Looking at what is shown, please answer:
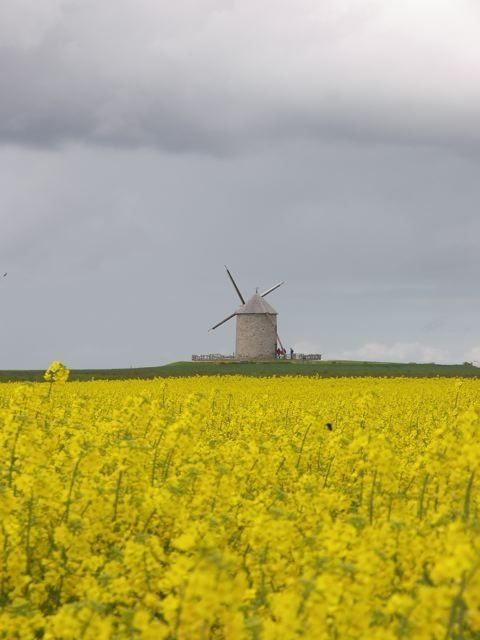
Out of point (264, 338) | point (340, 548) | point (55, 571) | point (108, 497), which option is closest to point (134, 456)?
point (108, 497)

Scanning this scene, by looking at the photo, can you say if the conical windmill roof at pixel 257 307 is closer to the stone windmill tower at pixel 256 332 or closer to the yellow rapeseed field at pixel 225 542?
the stone windmill tower at pixel 256 332

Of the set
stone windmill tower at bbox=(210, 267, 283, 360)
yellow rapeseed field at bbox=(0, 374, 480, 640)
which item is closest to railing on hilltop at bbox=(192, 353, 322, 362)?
stone windmill tower at bbox=(210, 267, 283, 360)

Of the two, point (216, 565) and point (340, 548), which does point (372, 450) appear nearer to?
point (340, 548)

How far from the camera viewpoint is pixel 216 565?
5.29 meters

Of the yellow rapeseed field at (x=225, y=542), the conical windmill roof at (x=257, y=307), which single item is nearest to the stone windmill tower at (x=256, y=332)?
the conical windmill roof at (x=257, y=307)

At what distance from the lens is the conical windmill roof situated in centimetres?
9281

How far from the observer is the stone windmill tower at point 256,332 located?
91938 mm

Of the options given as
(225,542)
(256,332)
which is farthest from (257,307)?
(225,542)

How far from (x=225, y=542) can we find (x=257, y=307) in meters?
84.0

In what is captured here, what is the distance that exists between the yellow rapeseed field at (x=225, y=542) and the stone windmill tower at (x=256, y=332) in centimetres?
7646

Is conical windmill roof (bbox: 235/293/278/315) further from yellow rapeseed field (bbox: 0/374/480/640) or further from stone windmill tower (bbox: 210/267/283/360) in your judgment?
yellow rapeseed field (bbox: 0/374/480/640)

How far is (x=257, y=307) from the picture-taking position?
306 feet

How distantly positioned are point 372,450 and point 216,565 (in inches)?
165

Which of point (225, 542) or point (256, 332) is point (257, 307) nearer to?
point (256, 332)
